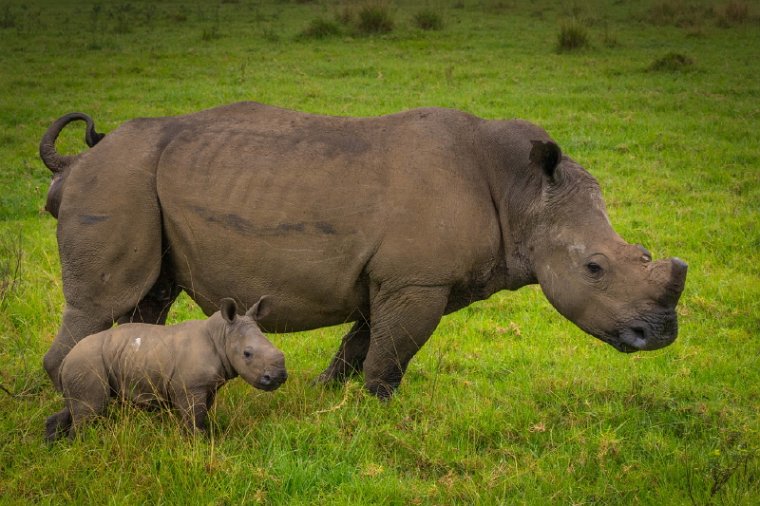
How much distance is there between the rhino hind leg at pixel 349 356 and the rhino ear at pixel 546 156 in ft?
5.35

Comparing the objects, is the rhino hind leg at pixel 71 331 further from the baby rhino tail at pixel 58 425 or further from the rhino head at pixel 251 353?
the rhino head at pixel 251 353

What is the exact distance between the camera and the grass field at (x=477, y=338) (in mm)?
4859

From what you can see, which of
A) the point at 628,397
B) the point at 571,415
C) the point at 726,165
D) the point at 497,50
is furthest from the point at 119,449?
the point at 497,50

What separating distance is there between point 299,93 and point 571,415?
1044 centimetres

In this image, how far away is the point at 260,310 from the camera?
5.24 m

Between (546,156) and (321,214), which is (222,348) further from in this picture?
(546,156)

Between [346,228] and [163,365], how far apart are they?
51.8 inches

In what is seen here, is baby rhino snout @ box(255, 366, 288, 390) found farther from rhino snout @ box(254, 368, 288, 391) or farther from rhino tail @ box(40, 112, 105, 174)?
rhino tail @ box(40, 112, 105, 174)

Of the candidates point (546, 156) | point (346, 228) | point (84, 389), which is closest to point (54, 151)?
point (84, 389)

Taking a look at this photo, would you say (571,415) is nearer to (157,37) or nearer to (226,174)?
(226,174)

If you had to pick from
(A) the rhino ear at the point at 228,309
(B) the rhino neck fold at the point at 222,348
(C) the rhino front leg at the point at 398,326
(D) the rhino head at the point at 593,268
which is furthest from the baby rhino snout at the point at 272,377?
(D) the rhino head at the point at 593,268

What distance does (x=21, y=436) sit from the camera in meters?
5.32

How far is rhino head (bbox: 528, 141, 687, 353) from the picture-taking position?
200 inches

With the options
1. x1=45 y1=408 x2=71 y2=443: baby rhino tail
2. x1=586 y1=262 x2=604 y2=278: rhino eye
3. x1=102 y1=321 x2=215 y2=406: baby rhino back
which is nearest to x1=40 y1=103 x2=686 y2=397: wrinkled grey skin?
x1=586 y1=262 x2=604 y2=278: rhino eye
